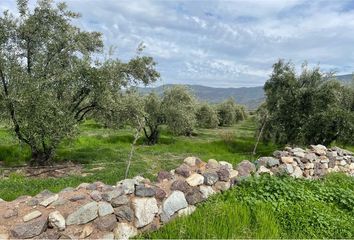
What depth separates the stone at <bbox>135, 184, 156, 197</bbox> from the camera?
700cm

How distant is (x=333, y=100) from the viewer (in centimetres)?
3231

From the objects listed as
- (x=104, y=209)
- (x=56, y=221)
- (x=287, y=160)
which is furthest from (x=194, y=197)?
(x=287, y=160)

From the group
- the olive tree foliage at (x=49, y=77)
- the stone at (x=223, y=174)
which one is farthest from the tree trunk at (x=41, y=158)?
the stone at (x=223, y=174)

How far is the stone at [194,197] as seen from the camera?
7.66m

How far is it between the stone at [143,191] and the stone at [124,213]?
447 mm

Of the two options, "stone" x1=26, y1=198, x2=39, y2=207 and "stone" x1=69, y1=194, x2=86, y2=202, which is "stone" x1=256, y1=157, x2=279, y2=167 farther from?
"stone" x1=26, y1=198, x2=39, y2=207

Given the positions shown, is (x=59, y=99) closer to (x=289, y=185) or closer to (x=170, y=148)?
(x=170, y=148)

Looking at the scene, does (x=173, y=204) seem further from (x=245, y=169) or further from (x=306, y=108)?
(x=306, y=108)

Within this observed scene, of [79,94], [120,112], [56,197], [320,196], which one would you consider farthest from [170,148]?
[56,197]

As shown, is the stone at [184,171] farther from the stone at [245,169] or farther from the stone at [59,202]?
the stone at [59,202]

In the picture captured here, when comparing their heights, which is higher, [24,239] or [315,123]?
[24,239]

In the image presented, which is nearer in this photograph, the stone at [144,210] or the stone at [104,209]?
the stone at [104,209]

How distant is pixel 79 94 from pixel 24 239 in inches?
742

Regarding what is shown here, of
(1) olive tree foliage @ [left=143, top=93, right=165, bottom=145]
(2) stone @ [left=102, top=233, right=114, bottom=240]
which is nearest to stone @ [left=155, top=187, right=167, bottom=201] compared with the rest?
(2) stone @ [left=102, top=233, right=114, bottom=240]
